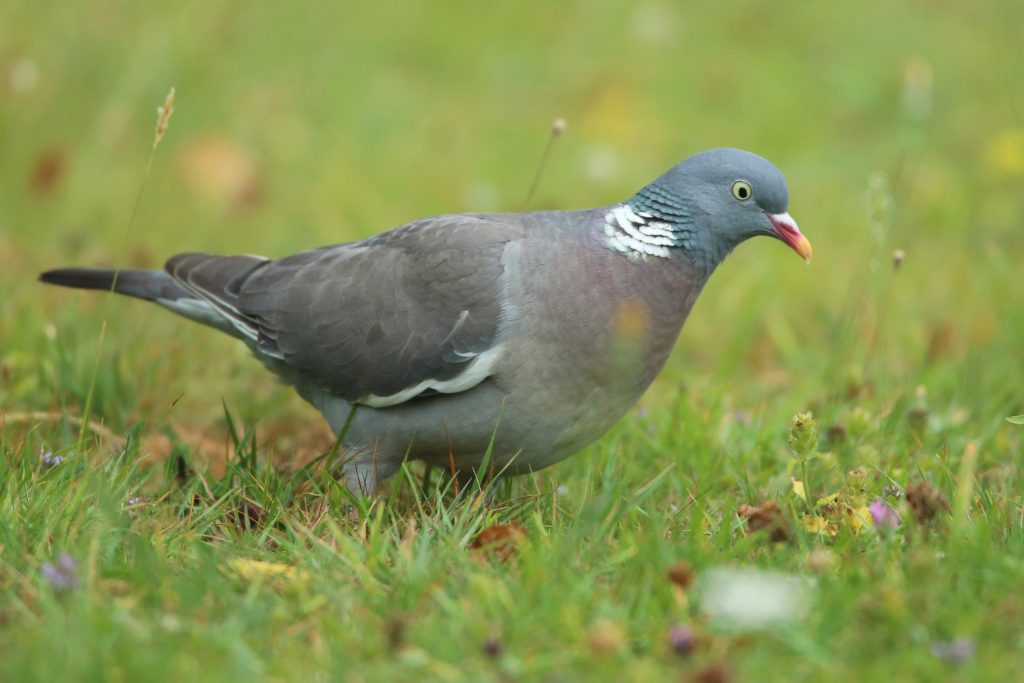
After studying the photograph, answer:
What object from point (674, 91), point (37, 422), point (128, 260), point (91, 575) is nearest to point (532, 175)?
point (674, 91)

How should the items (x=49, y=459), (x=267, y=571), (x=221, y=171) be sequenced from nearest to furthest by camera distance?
(x=267, y=571)
(x=49, y=459)
(x=221, y=171)

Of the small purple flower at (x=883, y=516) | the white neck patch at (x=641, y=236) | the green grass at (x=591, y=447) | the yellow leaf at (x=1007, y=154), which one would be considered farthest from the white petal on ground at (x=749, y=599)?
the yellow leaf at (x=1007, y=154)

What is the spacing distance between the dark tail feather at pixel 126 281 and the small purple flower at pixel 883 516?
2.55 meters

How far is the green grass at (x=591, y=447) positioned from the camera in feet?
8.70

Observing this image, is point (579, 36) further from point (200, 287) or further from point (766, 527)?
point (766, 527)

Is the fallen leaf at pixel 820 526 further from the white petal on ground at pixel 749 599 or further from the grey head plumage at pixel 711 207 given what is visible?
the grey head plumage at pixel 711 207

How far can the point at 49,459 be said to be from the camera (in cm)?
357

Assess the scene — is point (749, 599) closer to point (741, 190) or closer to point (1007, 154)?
point (741, 190)

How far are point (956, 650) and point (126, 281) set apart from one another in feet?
10.5

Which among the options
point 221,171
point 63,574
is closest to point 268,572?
point 63,574

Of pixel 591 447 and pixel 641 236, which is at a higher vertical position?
pixel 641 236

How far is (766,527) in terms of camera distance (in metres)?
3.24

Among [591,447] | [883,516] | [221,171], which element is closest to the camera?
[883,516]

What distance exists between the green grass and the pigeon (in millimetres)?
236
